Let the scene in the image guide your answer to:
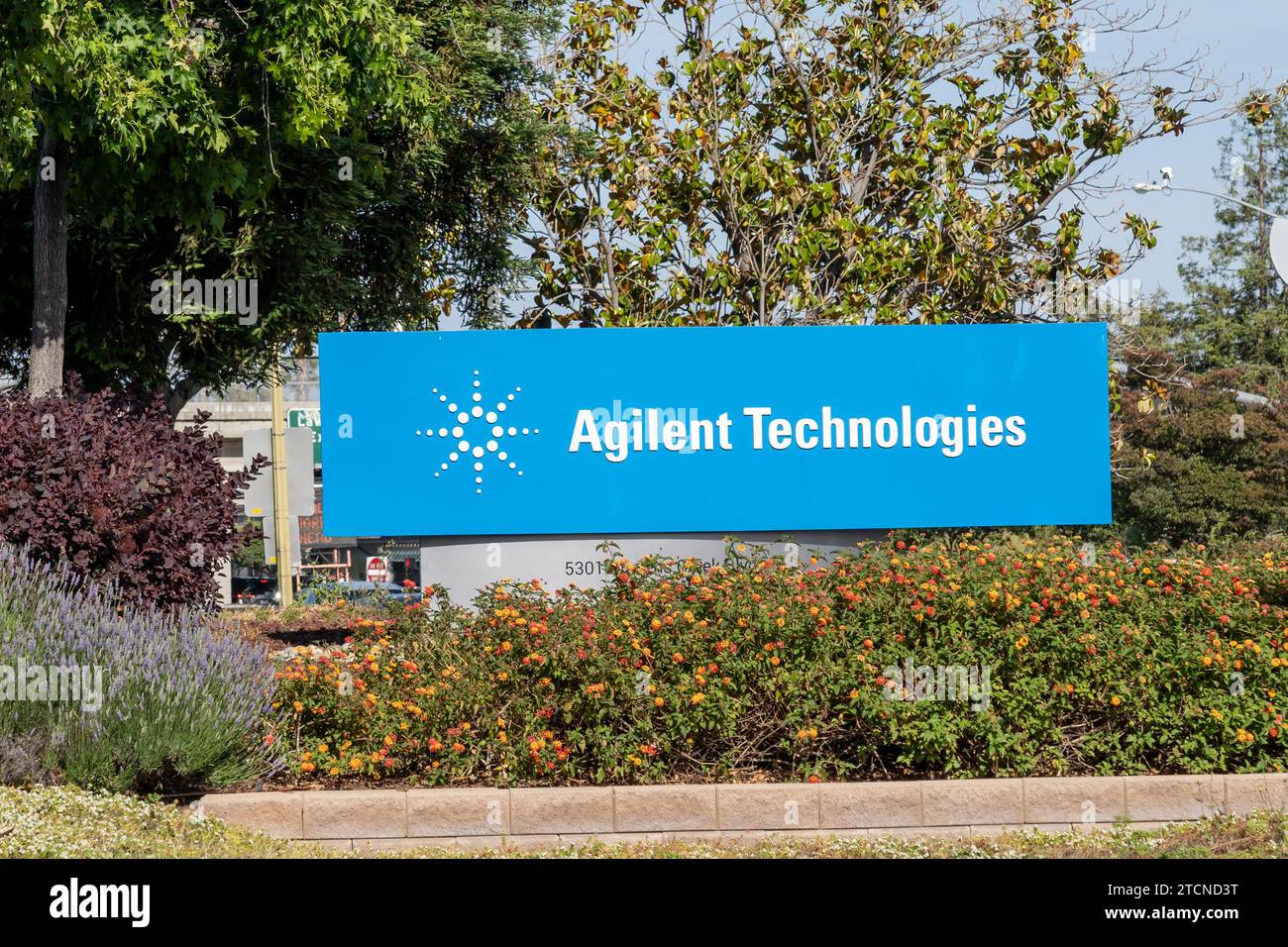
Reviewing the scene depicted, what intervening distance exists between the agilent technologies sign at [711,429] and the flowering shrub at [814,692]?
3.91m

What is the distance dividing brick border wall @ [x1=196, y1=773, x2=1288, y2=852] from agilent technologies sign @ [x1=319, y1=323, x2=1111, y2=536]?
204 inches

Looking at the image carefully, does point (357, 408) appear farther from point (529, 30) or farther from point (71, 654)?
point (529, 30)

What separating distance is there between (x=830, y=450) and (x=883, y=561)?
131 inches

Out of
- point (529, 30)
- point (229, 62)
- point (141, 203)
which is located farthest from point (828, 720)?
point (529, 30)

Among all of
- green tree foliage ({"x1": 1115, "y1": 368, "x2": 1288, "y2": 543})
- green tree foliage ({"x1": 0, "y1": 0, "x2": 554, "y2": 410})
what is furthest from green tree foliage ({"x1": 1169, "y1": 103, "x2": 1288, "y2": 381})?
green tree foliage ({"x1": 0, "y1": 0, "x2": 554, "y2": 410})

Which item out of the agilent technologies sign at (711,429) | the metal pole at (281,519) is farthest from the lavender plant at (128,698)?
the metal pole at (281,519)

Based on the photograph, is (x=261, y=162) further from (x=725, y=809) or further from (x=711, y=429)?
(x=725, y=809)

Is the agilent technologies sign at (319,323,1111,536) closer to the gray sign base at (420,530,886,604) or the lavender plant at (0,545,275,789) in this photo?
the gray sign base at (420,530,886,604)

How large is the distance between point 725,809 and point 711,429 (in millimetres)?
5742

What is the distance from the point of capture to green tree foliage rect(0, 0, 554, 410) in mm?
11039

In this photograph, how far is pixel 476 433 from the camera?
12336 mm

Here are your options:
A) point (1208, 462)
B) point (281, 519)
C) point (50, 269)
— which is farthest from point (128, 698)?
point (1208, 462)

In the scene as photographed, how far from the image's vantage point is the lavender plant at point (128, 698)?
7145 millimetres

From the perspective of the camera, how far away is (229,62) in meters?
12.2
